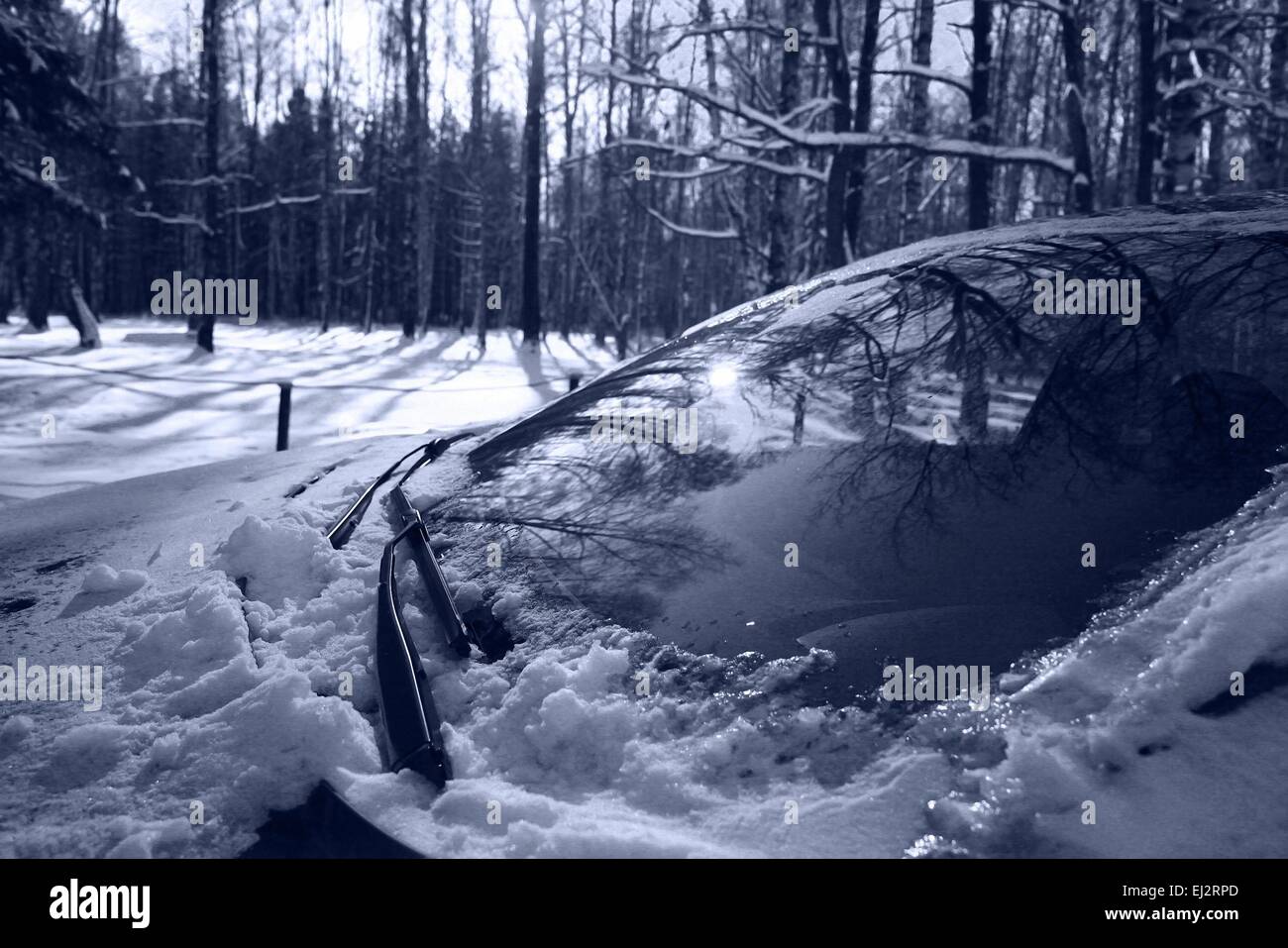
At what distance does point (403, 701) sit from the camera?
1610 mm

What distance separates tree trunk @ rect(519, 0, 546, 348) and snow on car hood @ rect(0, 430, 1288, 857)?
18.8m

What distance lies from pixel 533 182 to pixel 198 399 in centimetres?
979

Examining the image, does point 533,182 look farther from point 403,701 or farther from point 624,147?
point 403,701

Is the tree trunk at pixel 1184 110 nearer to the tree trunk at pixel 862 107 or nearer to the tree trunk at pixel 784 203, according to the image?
the tree trunk at pixel 862 107

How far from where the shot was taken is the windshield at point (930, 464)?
159 centimetres

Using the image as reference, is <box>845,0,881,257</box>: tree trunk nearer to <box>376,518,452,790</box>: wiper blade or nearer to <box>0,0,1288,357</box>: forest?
<box>0,0,1288,357</box>: forest

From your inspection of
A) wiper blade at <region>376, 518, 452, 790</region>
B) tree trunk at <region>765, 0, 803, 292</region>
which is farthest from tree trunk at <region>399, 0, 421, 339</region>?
wiper blade at <region>376, 518, 452, 790</region>

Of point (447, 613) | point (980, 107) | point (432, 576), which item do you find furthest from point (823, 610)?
point (980, 107)

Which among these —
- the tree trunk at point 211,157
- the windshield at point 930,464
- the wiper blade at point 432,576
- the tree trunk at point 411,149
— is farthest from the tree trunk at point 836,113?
the tree trunk at point 411,149

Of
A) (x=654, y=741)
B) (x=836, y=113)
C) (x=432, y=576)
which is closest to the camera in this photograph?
(x=654, y=741)

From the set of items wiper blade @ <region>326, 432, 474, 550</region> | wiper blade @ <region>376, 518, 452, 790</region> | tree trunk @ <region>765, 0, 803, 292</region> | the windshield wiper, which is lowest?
wiper blade @ <region>376, 518, 452, 790</region>

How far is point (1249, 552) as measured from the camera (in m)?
1.47

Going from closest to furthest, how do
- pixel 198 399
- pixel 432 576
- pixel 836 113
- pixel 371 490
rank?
pixel 432 576
pixel 371 490
pixel 836 113
pixel 198 399

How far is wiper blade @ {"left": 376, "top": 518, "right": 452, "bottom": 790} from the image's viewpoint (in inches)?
58.5
